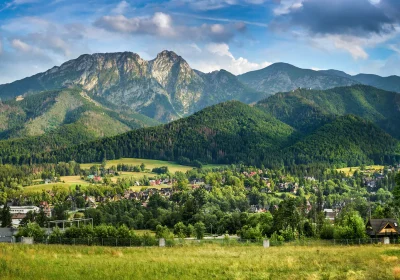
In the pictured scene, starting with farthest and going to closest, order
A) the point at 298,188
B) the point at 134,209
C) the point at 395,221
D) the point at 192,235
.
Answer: the point at 298,188 < the point at 134,209 < the point at 192,235 < the point at 395,221

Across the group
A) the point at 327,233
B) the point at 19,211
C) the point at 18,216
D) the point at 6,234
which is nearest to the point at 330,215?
the point at 327,233

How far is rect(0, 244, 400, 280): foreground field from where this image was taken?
93.2 ft

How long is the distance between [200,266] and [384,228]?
39.6 metres

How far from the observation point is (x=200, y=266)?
105 ft

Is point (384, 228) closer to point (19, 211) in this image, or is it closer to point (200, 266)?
point (200, 266)

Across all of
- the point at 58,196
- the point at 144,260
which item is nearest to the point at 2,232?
the point at 144,260

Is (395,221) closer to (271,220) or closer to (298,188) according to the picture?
(271,220)

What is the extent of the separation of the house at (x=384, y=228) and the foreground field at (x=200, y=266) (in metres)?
24.7

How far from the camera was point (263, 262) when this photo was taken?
111 ft

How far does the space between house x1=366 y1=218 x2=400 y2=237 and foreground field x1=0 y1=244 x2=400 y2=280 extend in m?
24.7

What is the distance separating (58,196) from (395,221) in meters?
114

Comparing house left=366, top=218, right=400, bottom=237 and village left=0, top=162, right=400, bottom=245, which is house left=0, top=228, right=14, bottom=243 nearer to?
village left=0, top=162, right=400, bottom=245

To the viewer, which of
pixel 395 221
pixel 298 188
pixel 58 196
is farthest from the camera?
pixel 298 188

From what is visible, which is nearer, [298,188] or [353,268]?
[353,268]
